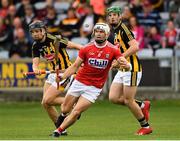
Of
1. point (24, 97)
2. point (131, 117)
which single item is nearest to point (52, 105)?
point (131, 117)

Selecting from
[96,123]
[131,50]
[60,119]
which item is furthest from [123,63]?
[96,123]

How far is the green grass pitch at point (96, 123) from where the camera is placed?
1566 centimetres

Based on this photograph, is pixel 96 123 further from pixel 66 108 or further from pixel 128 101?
pixel 66 108

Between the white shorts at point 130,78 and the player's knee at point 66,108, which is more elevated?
the white shorts at point 130,78

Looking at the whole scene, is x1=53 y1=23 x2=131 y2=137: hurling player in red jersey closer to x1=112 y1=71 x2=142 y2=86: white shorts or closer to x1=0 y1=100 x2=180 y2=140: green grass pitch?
x1=0 y1=100 x2=180 y2=140: green grass pitch

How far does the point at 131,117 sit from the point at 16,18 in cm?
723

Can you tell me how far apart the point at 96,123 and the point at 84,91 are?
12.9 feet

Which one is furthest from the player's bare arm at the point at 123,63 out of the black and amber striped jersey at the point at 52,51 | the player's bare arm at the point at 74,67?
the black and amber striped jersey at the point at 52,51

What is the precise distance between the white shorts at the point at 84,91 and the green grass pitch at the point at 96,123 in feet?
2.36

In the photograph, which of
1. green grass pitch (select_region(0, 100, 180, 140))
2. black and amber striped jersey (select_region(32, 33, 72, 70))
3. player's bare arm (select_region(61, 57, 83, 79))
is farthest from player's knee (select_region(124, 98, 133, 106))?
player's bare arm (select_region(61, 57, 83, 79))

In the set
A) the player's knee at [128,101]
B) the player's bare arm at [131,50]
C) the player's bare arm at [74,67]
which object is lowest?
the player's knee at [128,101]

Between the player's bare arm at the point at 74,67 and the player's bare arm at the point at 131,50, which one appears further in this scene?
the player's bare arm at the point at 131,50

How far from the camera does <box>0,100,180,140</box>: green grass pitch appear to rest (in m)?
15.7

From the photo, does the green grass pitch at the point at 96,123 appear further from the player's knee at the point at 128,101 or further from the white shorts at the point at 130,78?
the white shorts at the point at 130,78
